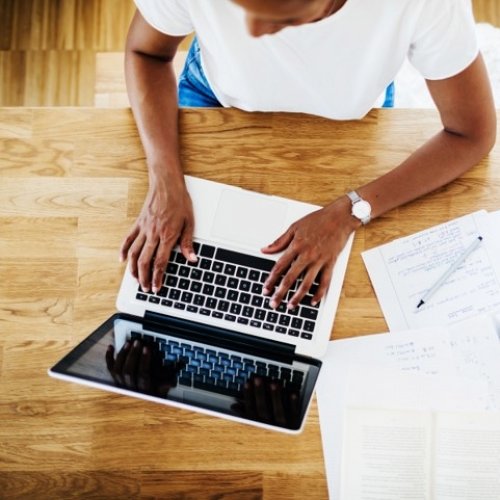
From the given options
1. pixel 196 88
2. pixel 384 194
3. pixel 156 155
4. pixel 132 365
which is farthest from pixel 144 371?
pixel 196 88

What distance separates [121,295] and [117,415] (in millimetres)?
191

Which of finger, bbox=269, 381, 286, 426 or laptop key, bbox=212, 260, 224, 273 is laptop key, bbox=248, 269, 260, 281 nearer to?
laptop key, bbox=212, 260, 224, 273

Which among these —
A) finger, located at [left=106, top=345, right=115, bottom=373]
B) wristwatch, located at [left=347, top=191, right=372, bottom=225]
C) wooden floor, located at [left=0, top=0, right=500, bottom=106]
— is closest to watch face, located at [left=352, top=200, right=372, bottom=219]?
wristwatch, located at [left=347, top=191, right=372, bottom=225]

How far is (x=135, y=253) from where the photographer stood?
1039 millimetres

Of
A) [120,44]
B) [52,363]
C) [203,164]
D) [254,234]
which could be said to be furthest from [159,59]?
[120,44]

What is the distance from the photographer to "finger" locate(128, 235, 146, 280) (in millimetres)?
1036

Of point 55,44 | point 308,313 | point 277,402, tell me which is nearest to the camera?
point 277,402

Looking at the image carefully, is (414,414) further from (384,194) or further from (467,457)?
(384,194)

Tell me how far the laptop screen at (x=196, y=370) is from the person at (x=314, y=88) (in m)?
0.09

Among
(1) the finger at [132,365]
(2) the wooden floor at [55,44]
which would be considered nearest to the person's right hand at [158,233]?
(1) the finger at [132,365]

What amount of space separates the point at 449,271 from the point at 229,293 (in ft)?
1.16

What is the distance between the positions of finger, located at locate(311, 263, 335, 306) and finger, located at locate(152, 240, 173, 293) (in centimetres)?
24

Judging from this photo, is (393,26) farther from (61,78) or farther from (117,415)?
(61,78)

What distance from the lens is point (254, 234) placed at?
1042 mm
